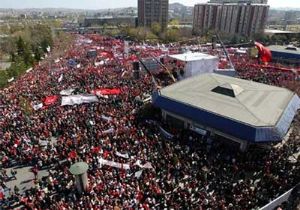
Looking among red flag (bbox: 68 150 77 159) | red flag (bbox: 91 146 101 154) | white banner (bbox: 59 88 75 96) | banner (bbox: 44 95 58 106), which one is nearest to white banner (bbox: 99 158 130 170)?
red flag (bbox: 91 146 101 154)

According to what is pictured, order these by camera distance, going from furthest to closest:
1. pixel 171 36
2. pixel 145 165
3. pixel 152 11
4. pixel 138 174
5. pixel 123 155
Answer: pixel 152 11 → pixel 171 36 → pixel 123 155 → pixel 145 165 → pixel 138 174

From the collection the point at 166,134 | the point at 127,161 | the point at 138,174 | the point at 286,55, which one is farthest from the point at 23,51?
the point at 286,55

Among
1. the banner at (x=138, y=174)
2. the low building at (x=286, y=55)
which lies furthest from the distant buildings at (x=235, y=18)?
the banner at (x=138, y=174)

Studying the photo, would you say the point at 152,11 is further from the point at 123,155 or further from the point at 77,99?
the point at 123,155

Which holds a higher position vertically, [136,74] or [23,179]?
[136,74]

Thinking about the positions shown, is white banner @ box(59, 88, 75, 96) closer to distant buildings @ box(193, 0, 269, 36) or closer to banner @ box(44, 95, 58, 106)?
banner @ box(44, 95, 58, 106)

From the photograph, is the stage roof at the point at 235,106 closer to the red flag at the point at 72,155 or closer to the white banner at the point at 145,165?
the white banner at the point at 145,165

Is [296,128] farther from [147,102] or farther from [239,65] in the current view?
[239,65]
